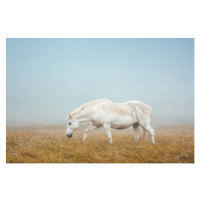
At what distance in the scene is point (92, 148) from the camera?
580 cm

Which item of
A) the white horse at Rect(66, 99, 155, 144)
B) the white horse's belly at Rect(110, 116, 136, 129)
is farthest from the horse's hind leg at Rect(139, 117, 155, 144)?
the white horse's belly at Rect(110, 116, 136, 129)

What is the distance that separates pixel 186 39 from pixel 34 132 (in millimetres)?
6127

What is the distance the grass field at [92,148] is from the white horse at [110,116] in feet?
1.39

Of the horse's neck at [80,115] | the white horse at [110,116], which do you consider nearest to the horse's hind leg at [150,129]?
the white horse at [110,116]

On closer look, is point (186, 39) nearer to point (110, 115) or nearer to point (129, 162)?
point (110, 115)

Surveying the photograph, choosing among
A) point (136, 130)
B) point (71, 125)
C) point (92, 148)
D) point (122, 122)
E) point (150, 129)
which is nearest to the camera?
point (92, 148)

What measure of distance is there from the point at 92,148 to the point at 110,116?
1.17 m

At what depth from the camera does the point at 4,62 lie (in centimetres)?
647

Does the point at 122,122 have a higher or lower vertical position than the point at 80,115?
lower

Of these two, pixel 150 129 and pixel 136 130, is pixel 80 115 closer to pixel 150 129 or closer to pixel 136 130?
pixel 136 130

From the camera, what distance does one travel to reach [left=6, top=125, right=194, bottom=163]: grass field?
532 centimetres

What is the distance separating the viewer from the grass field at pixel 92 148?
532cm

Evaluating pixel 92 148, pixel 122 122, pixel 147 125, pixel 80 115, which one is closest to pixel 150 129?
pixel 147 125

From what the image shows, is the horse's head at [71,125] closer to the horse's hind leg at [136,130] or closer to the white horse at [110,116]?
the white horse at [110,116]
